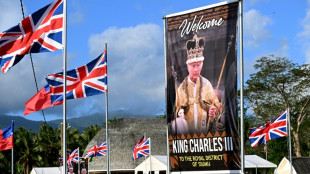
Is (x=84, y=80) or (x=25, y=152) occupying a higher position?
(x=84, y=80)

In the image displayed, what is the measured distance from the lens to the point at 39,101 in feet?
63.5

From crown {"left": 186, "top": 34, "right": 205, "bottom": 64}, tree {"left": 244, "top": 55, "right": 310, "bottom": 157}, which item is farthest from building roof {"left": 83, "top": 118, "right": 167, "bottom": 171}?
crown {"left": 186, "top": 34, "right": 205, "bottom": 64}

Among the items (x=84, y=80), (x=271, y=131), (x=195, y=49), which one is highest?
(x=195, y=49)

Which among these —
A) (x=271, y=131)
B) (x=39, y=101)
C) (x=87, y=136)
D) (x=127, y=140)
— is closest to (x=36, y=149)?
(x=87, y=136)

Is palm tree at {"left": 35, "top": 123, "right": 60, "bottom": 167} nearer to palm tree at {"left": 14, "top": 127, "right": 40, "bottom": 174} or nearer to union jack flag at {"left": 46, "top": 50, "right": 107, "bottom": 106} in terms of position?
palm tree at {"left": 14, "top": 127, "right": 40, "bottom": 174}

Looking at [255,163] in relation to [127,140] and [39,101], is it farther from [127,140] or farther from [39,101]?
[39,101]

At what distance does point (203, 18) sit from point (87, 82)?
6.08m

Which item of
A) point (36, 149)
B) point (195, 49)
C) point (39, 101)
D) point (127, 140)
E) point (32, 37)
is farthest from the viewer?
point (36, 149)

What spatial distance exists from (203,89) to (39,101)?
601cm

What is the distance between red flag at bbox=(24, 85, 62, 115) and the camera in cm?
1883

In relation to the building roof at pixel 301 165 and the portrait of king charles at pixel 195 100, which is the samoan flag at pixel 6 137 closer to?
the portrait of king charles at pixel 195 100

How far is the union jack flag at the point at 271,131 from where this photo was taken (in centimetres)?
3035

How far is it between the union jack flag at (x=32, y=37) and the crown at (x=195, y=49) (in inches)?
177

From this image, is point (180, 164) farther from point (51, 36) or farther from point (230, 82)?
point (51, 36)
